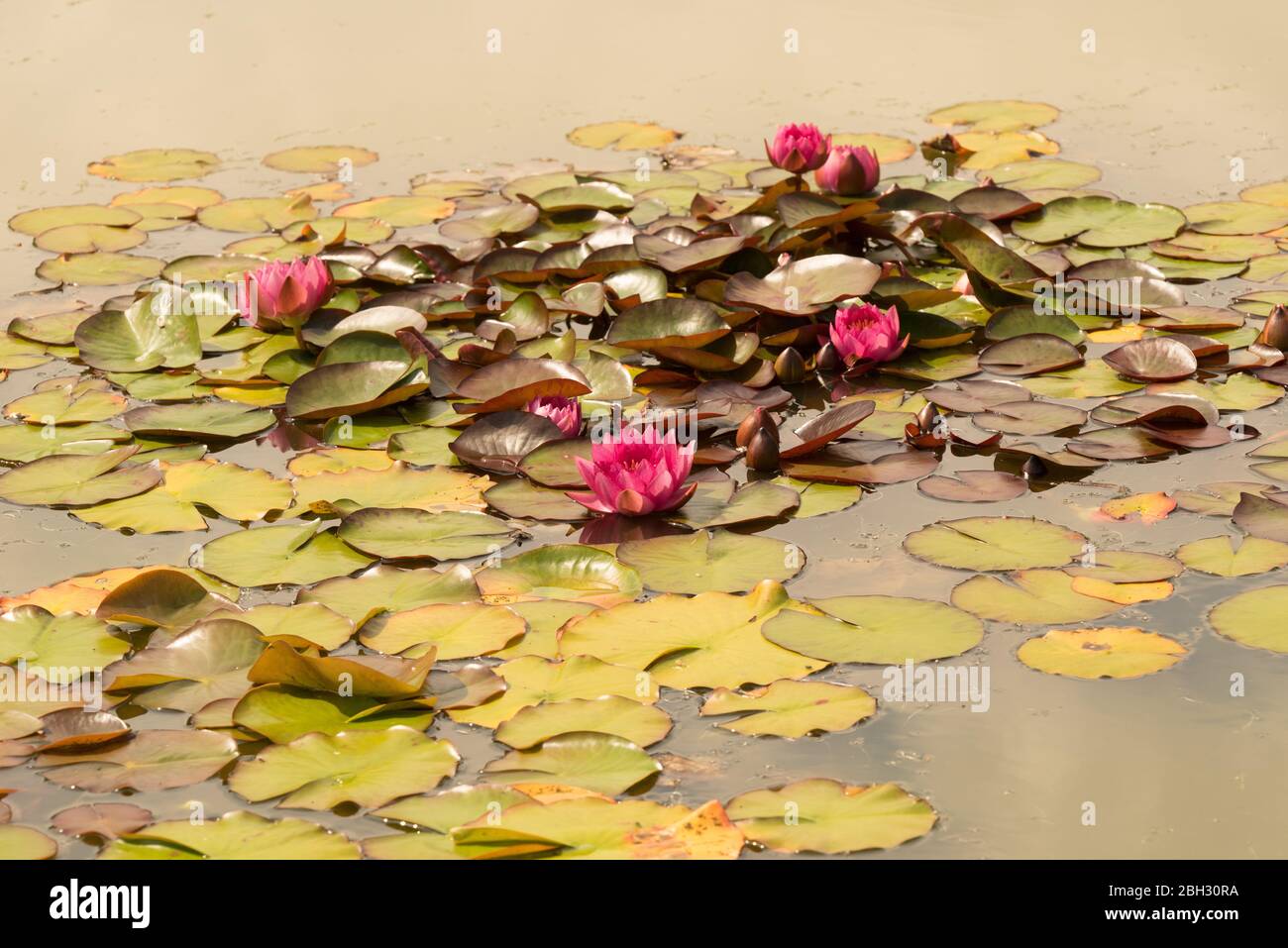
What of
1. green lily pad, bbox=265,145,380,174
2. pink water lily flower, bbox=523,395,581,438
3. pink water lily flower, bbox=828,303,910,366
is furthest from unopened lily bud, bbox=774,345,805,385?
green lily pad, bbox=265,145,380,174

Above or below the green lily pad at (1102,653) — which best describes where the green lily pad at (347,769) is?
below

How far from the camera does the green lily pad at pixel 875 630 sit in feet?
10.1

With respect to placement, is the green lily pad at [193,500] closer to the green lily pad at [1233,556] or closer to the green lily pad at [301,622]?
the green lily pad at [301,622]

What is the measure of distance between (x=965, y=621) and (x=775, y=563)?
0.47 metres

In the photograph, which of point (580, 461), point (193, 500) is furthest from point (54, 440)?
point (580, 461)

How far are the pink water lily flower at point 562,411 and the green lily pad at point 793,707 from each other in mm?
1208

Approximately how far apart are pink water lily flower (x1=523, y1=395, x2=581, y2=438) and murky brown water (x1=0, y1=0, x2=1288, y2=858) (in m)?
0.71

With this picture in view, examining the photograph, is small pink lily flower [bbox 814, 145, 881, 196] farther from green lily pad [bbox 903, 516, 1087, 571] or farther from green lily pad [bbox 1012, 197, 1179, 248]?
green lily pad [bbox 903, 516, 1087, 571]

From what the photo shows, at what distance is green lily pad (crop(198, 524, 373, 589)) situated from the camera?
135 inches

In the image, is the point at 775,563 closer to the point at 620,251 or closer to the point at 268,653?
the point at 268,653

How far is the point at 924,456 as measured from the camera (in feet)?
13.0

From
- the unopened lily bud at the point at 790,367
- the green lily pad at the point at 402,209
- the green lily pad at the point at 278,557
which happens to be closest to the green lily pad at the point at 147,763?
the green lily pad at the point at 278,557

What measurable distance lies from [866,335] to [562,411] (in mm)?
1007
